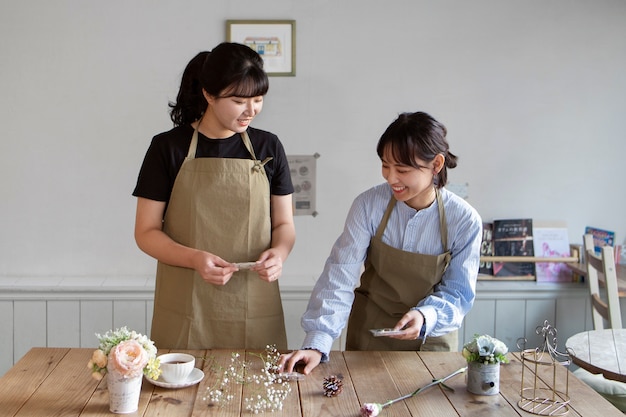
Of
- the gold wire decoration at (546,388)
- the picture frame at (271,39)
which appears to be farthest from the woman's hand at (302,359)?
the picture frame at (271,39)

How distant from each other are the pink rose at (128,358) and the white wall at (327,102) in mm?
1918

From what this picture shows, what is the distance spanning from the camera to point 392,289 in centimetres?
233

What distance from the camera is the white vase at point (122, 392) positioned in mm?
1739

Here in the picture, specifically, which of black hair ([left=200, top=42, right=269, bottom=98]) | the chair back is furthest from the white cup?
the chair back

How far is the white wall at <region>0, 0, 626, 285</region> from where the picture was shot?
3582 mm

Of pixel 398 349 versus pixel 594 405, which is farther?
pixel 398 349

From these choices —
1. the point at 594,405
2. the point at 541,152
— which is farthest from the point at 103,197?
the point at 594,405

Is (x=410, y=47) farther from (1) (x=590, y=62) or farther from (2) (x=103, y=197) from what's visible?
(2) (x=103, y=197)

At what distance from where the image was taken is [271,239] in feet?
7.99

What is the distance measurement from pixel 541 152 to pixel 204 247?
2.19 metres

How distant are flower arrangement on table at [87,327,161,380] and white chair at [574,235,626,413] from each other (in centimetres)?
202

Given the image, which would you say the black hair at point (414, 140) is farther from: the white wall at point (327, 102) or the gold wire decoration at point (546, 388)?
the white wall at point (327, 102)

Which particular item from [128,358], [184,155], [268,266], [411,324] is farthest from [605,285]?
[128,358]

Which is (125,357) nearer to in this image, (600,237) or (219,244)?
(219,244)
